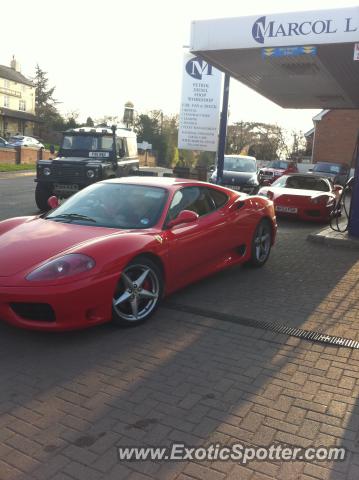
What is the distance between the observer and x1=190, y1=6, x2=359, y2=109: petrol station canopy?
6777 millimetres

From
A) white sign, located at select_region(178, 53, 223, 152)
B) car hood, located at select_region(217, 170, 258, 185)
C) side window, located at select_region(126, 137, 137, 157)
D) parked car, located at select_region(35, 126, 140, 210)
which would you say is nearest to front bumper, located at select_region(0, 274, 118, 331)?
parked car, located at select_region(35, 126, 140, 210)

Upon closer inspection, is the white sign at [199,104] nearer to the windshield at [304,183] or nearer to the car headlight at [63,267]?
the windshield at [304,183]

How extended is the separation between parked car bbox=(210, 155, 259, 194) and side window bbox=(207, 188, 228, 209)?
28.9 ft

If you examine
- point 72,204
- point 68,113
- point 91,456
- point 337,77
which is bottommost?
point 91,456

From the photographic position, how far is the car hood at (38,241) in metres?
4.04

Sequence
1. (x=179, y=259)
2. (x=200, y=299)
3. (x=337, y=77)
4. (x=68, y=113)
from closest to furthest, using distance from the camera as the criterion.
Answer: (x=179, y=259)
(x=200, y=299)
(x=337, y=77)
(x=68, y=113)

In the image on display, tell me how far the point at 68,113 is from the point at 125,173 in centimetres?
6815

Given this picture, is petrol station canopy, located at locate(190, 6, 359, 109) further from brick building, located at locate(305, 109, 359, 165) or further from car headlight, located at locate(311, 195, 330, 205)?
brick building, located at locate(305, 109, 359, 165)

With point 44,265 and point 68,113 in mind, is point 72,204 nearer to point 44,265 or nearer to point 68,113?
point 44,265

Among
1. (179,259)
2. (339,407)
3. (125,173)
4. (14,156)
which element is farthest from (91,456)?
(14,156)

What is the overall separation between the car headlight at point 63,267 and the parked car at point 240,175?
11097mm

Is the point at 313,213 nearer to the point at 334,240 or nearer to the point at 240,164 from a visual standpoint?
the point at 334,240

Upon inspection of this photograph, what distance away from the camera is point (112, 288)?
4.08 metres

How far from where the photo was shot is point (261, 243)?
6789mm
